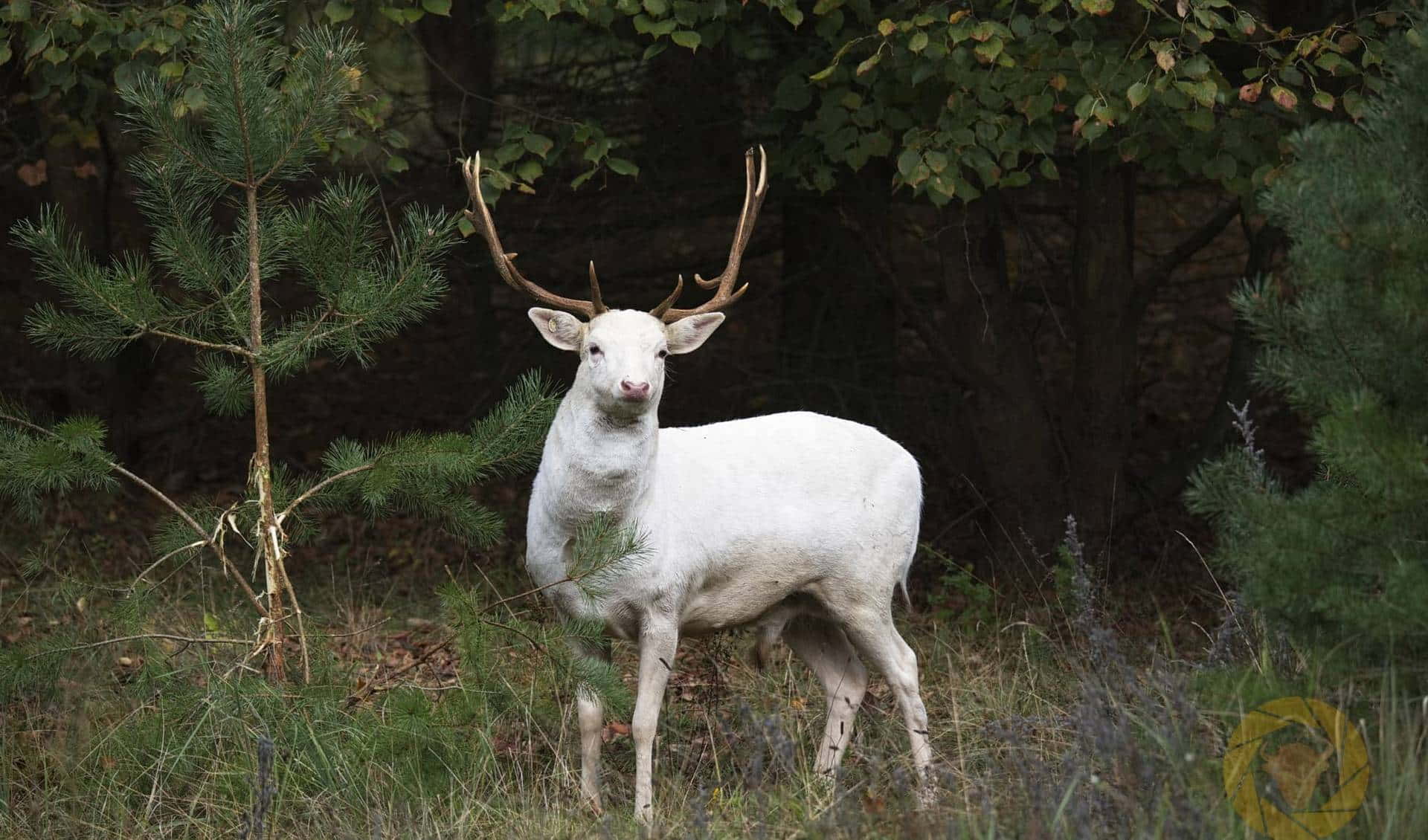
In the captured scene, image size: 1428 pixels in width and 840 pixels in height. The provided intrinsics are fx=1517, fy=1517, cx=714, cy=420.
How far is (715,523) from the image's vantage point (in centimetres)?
486

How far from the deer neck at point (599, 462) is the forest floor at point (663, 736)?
0.49 m

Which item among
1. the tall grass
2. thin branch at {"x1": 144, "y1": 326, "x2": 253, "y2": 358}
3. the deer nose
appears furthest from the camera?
thin branch at {"x1": 144, "y1": 326, "x2": 253, "y2": 358}

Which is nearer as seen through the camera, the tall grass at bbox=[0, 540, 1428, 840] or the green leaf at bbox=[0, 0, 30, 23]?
the tall grass at bbox=[0, 540, 1428, 840]

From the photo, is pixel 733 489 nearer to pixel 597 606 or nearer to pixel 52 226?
pixel 597 606

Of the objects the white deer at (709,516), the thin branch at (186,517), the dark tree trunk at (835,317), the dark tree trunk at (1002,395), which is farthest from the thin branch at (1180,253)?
the thin branch at (186,517)

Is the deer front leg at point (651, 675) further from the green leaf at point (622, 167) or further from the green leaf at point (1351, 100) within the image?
the green leaf at point (1351, 100)

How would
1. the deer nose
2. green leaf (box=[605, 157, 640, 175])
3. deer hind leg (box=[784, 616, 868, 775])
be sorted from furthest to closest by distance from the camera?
green leaf (box=[605, 157, 640, 175]) → deer hind leg (box=[784, 616, 868, 775]) → the deer nose

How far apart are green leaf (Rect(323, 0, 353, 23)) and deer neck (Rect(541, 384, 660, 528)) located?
1942 millimetres

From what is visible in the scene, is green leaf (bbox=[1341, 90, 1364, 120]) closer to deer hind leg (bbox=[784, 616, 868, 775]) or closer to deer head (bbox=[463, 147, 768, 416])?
deer head (bbox=[463, 147, 768, 416])

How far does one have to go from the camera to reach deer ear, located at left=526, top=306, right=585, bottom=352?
472cm

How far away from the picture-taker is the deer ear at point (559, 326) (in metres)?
4.72

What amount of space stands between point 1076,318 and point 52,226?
485cm

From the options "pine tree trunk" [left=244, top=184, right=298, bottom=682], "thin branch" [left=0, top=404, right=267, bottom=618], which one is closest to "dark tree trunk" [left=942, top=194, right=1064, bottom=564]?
"pine tree trunk" [left=244, top=184, right=298, bottom=682]

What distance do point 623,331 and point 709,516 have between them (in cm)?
69
